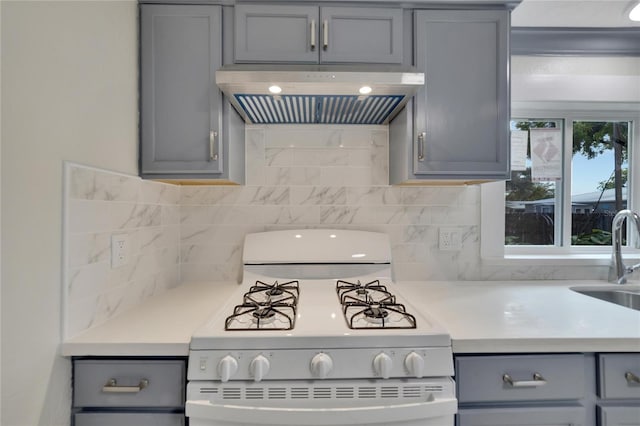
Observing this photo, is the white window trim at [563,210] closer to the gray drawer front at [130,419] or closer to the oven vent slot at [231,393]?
the oven vent slot at [231,393]

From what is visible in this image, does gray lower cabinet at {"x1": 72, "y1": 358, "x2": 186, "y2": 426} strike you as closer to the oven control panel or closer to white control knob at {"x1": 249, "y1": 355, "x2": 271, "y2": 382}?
the oven control panel

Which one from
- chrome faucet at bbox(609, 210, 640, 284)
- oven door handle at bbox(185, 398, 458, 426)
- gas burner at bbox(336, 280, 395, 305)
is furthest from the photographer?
→ chrome faucet at bbox(609, 210, 640, 284)

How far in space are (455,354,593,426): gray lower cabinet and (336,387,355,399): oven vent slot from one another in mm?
336

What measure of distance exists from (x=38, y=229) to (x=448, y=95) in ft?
4.94

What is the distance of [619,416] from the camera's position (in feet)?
3.34

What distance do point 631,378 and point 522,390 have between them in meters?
0.35

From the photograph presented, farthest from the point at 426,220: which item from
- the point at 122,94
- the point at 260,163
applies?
the point at 122,94

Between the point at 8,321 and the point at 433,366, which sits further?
the point at 433,366

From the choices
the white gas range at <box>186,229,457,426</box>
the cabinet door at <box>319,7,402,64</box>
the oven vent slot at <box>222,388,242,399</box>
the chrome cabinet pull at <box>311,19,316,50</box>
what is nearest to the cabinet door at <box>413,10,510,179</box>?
the cabinet door at <box>319,7,402,64</box>

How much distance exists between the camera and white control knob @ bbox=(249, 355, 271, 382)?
919 mm

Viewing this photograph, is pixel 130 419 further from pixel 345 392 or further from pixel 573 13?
pixel 573 13

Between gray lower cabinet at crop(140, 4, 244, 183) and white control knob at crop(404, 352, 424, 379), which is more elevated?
gray lower cabinet at crop(140, 4, 244, 183)

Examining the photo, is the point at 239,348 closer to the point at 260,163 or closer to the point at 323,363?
the point at 323,363

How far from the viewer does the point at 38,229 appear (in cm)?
87
